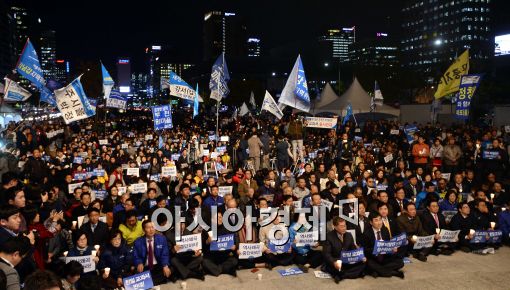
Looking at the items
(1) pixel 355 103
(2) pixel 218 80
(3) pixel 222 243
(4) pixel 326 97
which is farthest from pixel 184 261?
(4) pixel 326 97

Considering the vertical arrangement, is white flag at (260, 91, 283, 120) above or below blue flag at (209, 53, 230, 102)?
below

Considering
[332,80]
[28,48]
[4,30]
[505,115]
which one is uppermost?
[4,30]

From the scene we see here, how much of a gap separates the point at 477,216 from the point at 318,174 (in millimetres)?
4708

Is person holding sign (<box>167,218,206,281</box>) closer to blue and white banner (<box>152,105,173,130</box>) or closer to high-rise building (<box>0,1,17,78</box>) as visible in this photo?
blue and white banner (<box>152,105,173,130</box>)

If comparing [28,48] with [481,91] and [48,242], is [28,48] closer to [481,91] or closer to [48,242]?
[48,242]

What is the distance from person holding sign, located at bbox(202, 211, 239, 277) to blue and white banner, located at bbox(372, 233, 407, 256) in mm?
2541

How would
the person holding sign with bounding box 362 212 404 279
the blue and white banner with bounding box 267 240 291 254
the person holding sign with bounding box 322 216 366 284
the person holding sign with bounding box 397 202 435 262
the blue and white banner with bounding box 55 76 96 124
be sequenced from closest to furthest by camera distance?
the person holding sign with bounding box 322 216 366 284 < the person holding sign with bounding box 362 212 404 279 < the blue and white banner with bounding box 267 240 291 254 < the person holding sign with bounding box 397 202 435 262 < the blue and white banner with bounding box 55 76 96 124

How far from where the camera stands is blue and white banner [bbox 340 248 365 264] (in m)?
7.41

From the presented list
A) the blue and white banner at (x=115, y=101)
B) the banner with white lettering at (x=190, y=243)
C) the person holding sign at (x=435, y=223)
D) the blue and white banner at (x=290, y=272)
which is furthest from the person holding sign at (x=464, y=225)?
the blue and white banner at (x=115, y=101)

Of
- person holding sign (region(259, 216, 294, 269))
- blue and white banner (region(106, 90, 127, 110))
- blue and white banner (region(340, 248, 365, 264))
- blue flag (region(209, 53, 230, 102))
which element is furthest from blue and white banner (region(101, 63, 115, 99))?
blue and white banner (region(340, 248, 365, 264))

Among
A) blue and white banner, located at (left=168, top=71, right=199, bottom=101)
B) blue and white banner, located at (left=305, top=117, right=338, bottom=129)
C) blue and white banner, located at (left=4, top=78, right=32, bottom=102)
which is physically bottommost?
blue and white banner, located at (left=305, top=117, right=338, bottom=129)

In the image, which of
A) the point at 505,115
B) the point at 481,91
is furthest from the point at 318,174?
the point at 481,91

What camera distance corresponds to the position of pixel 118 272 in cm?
712

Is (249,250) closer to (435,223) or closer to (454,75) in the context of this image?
(435,223)
